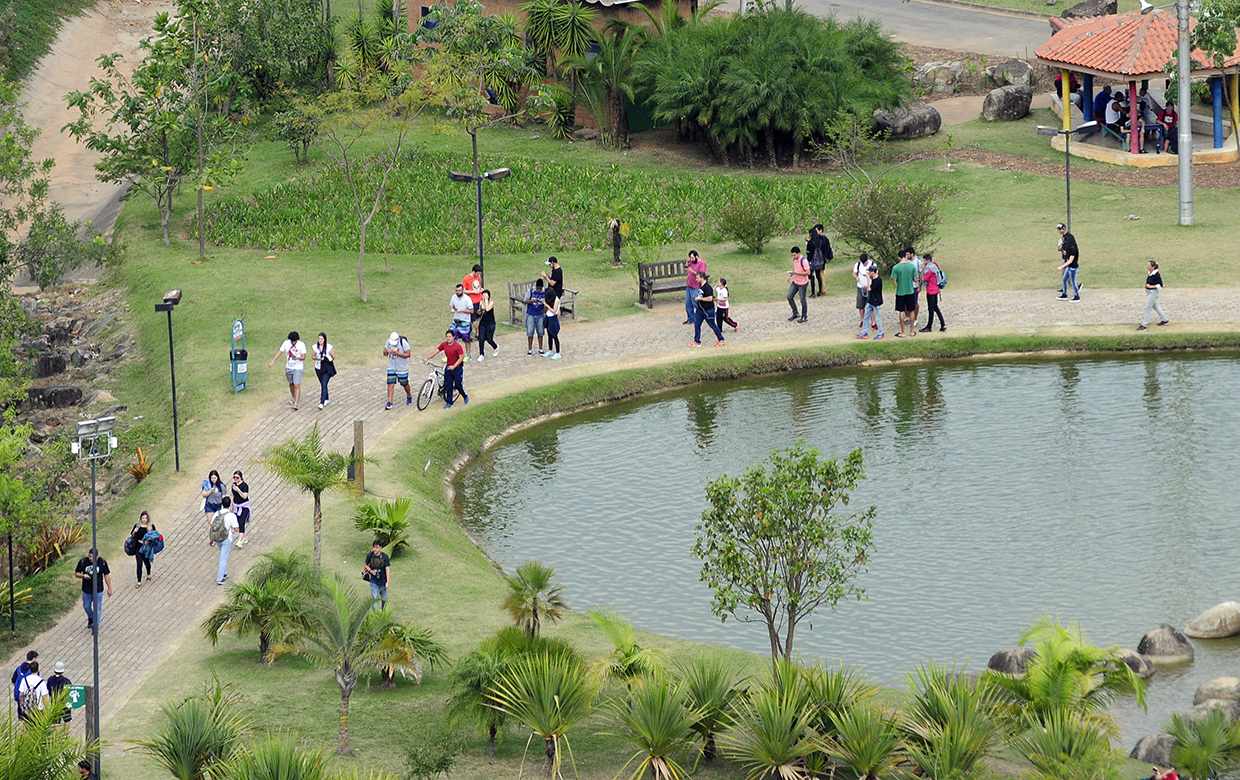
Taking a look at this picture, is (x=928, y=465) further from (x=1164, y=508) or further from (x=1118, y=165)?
(x=1118, y=165)

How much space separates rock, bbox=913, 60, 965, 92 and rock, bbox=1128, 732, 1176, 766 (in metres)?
41.6

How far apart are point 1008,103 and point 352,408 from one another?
1186 inches

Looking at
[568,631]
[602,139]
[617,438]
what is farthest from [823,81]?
[568,631]

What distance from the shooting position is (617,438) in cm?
2675

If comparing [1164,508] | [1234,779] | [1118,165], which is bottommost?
[1234,779]

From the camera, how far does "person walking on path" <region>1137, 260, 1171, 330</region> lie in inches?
1147

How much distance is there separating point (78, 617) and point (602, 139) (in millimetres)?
33024

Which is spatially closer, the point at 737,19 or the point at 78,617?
the point at 78,617

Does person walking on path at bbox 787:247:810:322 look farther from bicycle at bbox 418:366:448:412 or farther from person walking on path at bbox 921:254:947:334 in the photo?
bicycle at bbox 418:366:448:412

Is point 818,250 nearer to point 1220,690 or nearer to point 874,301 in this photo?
point 874,301

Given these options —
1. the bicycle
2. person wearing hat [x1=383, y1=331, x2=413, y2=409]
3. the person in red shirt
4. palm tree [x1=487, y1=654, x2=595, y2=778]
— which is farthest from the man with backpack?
palm tree [x1=487, y1=654, x2=595, y2=778]

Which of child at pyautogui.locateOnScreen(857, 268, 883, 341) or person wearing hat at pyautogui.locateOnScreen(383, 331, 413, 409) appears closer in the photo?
person wearing hat at pyautogui.locateOnScreen(383, 331, 413, 409)

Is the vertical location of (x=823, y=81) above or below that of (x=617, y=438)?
above

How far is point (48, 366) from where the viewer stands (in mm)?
34375
